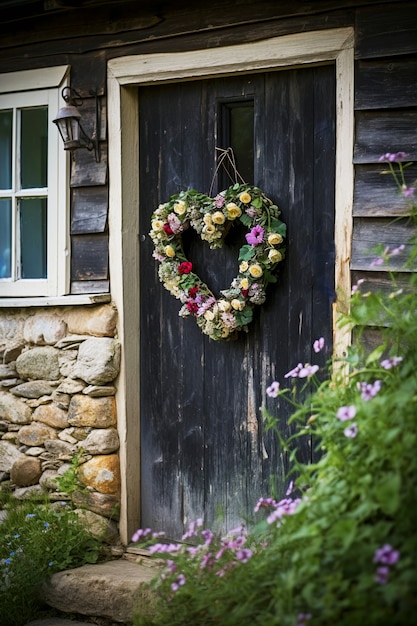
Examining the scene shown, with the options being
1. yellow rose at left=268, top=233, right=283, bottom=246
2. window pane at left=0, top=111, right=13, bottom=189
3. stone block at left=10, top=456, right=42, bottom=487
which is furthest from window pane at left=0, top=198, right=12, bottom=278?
yellow rose at left=268, top=233, right=283, bottom=246

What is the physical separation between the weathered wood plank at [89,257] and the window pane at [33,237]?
0.24m

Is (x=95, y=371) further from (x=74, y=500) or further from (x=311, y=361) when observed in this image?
(x=311, y=361)

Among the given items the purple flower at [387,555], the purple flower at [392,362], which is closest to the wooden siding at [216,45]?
the purple flower at [392,362]

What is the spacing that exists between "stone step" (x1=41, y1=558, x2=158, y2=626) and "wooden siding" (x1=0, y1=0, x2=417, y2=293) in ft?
4.82

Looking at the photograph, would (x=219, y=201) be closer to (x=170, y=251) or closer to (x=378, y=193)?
(x=170, y=251)

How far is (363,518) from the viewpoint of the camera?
2801mm

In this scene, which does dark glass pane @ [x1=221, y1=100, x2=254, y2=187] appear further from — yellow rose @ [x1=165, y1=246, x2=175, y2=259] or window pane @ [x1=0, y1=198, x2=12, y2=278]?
window pane @ [x1=0, y1=198, x2=12, y2=278]

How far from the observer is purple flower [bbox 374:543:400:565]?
8.68 feet

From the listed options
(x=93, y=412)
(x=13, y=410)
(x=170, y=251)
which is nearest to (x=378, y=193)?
(x=170, y=251)

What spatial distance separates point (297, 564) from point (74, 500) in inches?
85.9

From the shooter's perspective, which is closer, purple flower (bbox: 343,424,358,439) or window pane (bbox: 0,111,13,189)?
purple flower (bbox: 343,424,358,439)

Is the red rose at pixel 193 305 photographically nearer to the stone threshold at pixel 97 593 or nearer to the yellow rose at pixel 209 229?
the yellow rose at pixel 209 229

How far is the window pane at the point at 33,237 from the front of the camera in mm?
5117

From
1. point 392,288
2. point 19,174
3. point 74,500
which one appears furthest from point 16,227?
point 392,288
